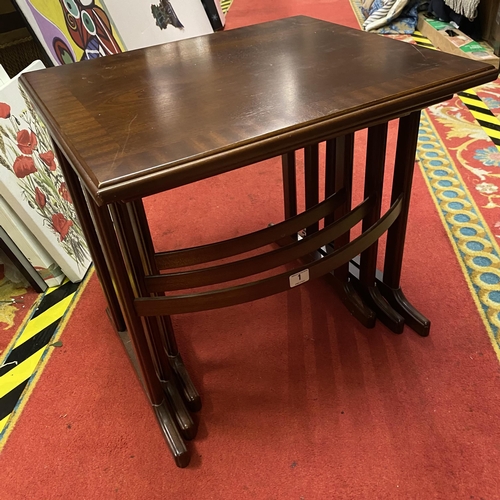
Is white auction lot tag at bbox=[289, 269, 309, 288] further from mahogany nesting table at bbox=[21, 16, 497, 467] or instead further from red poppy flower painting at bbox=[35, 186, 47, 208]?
red poppy flower painting at bbox=[35, 186, 47, 208]

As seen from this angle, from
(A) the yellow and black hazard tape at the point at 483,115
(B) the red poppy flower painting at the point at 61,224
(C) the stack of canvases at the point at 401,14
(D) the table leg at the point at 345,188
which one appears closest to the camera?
(D) the table leg at the point at 345,188

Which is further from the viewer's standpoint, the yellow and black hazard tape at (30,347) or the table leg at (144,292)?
the yellow and black hazard tape at (30,347)

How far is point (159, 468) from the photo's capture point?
1.04 meters

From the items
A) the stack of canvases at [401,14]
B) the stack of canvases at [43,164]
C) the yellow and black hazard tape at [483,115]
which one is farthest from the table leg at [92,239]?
the stack of canvases at [401,14]

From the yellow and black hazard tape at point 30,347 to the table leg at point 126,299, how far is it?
0.38 m

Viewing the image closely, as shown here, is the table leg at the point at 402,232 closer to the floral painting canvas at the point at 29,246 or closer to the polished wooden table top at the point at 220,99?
the polished wooden table top at the point at 220,99

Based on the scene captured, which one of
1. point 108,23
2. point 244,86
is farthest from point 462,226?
point 108,23

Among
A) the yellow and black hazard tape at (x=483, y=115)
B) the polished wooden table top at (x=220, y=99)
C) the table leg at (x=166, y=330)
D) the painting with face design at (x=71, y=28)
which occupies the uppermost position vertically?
the polished wooden table top at (x=220, y=99)

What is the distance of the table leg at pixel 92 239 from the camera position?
106 centimetres

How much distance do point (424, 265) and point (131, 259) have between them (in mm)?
1044

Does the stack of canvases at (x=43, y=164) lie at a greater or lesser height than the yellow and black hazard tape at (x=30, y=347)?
greater

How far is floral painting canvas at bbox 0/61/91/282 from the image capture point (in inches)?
54.8

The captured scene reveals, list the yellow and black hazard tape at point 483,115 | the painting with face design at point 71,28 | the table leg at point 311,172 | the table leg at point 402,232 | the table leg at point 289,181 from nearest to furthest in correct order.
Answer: the table leg at point 402,232 → the table leg at point 311,172 → the table leg at point 289,181 → the painting with face design at point 71,28 → the yellow and black hazard tape at point 483,115

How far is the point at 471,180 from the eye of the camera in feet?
6.37
